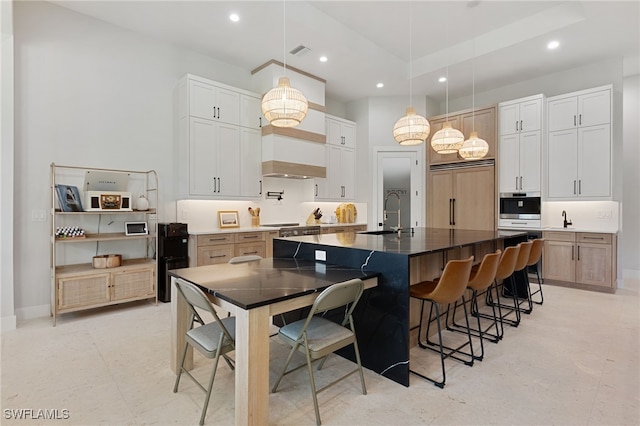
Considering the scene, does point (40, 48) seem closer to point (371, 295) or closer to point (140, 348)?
point (140, 348)

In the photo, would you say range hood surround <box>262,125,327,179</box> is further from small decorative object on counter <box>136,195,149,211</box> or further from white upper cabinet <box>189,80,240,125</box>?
small decorative object on counter <box>136,195,149,211</box>

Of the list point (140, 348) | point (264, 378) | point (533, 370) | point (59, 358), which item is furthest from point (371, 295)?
point (59, 358)

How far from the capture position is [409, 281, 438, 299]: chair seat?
2449mm

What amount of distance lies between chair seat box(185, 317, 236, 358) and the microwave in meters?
5.17

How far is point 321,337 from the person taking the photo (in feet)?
6.72

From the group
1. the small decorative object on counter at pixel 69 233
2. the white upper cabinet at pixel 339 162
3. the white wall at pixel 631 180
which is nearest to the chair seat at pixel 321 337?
the small decorative object on counter at pixel 69 233

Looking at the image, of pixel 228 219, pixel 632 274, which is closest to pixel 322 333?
pixel 228 219

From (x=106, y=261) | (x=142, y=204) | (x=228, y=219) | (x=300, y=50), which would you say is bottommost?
(x=106, y=261)

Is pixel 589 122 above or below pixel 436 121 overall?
below

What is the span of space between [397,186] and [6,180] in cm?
588

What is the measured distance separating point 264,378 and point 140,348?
1.74 m

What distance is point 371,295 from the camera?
2.46 m

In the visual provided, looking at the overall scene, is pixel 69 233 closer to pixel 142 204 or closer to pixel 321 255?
pixel 142 204

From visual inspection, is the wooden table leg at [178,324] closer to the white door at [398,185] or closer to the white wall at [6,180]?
the white wall at [6,180]
